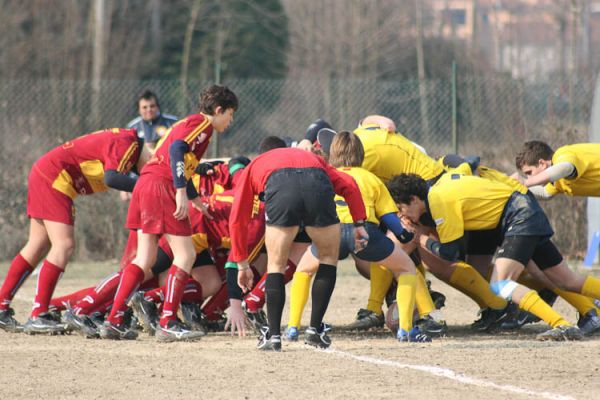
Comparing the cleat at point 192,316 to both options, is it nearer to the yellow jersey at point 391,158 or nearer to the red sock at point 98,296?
the red sock at point 98,296

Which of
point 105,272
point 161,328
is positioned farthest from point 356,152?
point 105,272

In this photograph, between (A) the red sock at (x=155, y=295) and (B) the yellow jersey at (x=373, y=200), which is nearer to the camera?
Answer: (B) the yellow jersey at (x=373, y=200)

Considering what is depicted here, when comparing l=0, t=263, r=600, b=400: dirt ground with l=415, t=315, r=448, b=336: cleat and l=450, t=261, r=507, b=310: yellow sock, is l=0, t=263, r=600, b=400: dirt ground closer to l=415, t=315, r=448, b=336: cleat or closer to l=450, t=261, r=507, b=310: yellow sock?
l=415, t=315, r=448, b=336: cleat

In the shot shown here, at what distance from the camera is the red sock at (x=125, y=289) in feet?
27.7

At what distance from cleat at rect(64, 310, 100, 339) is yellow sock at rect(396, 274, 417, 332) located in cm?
227

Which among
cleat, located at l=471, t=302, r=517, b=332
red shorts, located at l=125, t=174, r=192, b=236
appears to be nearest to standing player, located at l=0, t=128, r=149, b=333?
red shorts, located at l=125, t=174, r=192, b=236

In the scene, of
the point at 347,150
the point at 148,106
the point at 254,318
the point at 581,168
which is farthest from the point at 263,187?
the point at 148,106

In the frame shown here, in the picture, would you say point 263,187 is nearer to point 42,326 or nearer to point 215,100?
point 215,100

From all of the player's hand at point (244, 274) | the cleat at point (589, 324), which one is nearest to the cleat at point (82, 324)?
the player's hand at point (244, 274)

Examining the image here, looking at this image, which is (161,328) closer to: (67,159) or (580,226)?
(67,159)

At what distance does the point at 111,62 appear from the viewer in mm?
28656

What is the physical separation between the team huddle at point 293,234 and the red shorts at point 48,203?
0.4 inches

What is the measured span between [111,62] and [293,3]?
610 cm

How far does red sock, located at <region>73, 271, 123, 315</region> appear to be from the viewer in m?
8.91
